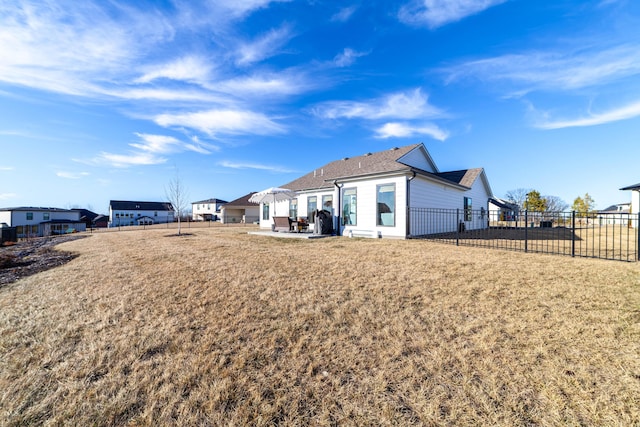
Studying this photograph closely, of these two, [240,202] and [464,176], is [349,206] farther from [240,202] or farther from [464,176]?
[240,202]

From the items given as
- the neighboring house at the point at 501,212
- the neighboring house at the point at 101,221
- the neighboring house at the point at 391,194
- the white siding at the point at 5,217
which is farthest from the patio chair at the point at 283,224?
the neighboring house at the point at 101,221

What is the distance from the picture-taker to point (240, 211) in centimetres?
4284

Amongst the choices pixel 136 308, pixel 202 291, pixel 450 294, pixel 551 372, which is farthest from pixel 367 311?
pixel 136 308

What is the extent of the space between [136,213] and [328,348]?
70.1 metres

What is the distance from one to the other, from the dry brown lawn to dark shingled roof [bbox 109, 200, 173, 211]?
6060cm

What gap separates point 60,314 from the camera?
3.84 meters

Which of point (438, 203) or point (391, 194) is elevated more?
point (391, 194)

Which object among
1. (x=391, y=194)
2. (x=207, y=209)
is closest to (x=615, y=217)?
(x=391, y=194)

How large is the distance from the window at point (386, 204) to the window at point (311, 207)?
5.01 meters

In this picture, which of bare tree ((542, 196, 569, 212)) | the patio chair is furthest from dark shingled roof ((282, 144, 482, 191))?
bare tree ((542, 196, 569, 212))

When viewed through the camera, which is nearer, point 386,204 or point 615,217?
point 615,217

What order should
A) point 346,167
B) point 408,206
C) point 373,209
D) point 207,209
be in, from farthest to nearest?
1. point 207,209
2. point 346,167
3. point 373,209
4. point 408,206

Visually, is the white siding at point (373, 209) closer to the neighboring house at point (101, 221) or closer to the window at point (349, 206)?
the window at point (349, 206)

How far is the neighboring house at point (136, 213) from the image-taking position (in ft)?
182
